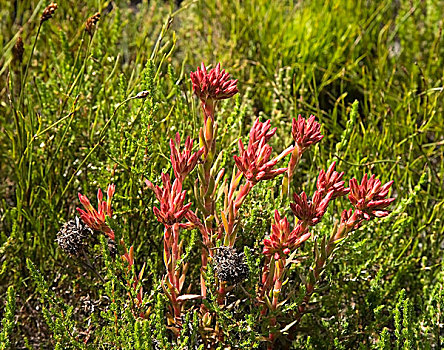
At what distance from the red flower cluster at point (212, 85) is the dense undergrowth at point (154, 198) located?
0.21 m

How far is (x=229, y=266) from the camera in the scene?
0.96 metres

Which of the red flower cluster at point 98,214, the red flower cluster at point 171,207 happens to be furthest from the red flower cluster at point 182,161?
the red flower cluster at point 98,214

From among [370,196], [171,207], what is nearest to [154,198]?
[171,207]

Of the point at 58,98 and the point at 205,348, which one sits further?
the point at 58,98

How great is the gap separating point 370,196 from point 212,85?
34cm

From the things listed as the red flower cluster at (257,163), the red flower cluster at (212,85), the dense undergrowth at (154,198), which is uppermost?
the red flower cluster at (212,85)

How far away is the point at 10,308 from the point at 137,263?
1.49 feet

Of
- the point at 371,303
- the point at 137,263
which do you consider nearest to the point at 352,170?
the point at 371,303

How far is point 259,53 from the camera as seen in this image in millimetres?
2086

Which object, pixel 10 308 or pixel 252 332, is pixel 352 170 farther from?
pixel 10 308

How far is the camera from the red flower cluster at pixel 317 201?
952 millimetres

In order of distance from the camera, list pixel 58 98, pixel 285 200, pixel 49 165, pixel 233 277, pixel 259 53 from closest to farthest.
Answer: pixel 233 277 < pixel 285 200 < pixel 49 165 < pixel 58 98 < pixel 259 53

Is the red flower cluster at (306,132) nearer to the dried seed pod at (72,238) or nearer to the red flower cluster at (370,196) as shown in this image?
the red flower cluster at (370,196)

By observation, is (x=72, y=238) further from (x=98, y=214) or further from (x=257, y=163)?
(x=257, y=163)
